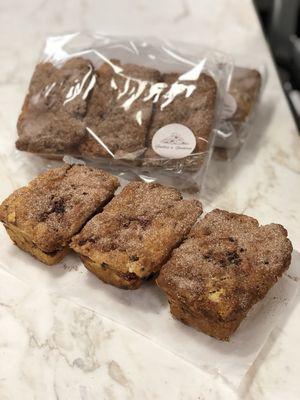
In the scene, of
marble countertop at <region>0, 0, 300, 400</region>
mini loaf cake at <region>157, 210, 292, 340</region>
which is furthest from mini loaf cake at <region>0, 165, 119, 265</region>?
mini loaf cake at <region>157, 210, 292, 340</region>

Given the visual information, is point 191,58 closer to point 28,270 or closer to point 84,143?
point 84,143

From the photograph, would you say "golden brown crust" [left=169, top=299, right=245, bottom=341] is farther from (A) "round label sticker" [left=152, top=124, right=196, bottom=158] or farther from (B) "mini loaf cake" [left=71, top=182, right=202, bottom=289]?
(A) "round label sticker" [left=152, top=124, right=196, bottom=158]

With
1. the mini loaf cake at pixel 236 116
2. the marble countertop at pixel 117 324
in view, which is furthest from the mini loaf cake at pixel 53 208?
the mini loaf cake at pixel 236 116

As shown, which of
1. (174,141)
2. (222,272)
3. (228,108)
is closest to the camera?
(222,272)

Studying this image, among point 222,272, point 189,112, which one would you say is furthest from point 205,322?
point 189,112

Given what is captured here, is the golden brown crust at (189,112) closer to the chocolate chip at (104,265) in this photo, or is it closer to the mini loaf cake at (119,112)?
the mini loaf cake at (119,112)

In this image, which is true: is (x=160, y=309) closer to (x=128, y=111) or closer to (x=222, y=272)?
(x=222, y=272)
